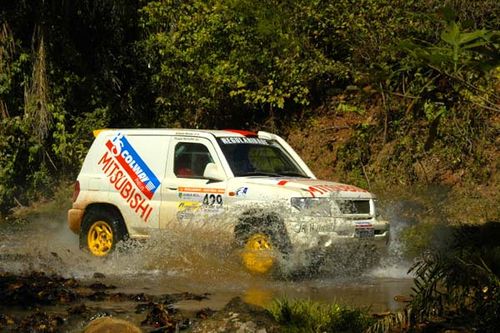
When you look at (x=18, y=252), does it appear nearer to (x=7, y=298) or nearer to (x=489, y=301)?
(x=7, y=298)

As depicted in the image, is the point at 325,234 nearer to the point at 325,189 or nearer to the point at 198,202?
the point at 325,189

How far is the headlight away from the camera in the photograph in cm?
1074

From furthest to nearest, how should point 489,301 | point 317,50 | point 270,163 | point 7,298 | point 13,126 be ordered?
1. point 13,126
2. point 317,50
3. point 270,163
4. point 7,298
5. point 489,301

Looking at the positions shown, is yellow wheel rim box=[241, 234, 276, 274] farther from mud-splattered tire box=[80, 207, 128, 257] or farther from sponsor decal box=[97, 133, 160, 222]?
mud-splattered tire box=[80, 207, 128, 257]

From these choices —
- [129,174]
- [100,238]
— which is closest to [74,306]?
[129,174]

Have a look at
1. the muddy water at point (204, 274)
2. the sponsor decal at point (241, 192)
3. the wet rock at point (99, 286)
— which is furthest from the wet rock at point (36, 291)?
the sponsor decal at point (241, 192)

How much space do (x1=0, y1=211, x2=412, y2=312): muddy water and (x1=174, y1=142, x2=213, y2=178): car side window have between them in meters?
0.97

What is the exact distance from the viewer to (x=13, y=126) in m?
19.0

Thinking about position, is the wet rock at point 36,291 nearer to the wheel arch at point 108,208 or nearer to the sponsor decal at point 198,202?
the sponsor decal at point 198,202

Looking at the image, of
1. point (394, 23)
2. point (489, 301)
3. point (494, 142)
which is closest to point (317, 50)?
point (394, 23)

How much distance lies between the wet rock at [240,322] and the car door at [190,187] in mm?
4690

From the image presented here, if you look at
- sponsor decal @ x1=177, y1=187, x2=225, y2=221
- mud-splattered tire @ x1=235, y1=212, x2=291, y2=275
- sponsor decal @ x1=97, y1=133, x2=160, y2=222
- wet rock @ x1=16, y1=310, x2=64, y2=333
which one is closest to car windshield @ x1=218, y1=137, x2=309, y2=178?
sponsor decal @ x1=177, y1=187, x2=225, y2=221

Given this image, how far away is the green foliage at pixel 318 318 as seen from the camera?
680 cm

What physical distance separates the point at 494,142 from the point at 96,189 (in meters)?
7.94
